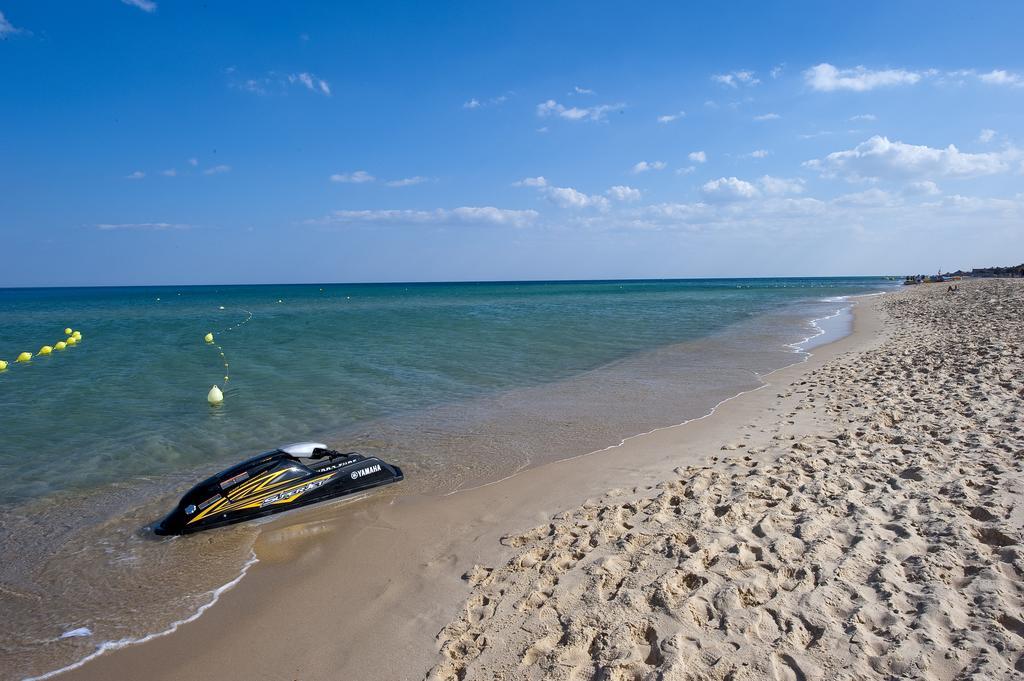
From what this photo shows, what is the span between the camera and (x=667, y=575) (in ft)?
→ 15.1

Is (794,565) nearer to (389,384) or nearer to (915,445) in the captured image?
(915,445)

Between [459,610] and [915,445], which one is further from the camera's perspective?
[915,445]

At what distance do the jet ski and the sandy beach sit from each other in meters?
0.28

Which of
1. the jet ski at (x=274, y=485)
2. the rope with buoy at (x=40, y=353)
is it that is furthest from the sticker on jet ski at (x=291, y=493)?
the rope with buoy at (x=40, y=353)

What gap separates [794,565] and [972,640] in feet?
3.95

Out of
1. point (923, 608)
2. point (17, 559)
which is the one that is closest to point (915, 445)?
point (923, 608)

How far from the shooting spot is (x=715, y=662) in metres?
3.59

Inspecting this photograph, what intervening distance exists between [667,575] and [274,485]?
4.76 meters

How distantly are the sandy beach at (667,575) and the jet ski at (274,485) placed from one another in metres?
0.28

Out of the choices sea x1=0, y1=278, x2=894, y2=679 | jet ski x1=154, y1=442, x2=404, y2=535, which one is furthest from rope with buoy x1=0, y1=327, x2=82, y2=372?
jet ski x1=154, y1=442, x2=404, y2=535

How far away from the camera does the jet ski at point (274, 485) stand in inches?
257

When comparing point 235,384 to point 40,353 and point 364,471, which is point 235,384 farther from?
point 40,353

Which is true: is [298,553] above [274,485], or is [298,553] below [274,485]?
below

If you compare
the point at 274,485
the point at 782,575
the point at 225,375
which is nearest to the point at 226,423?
the point at 274,485
